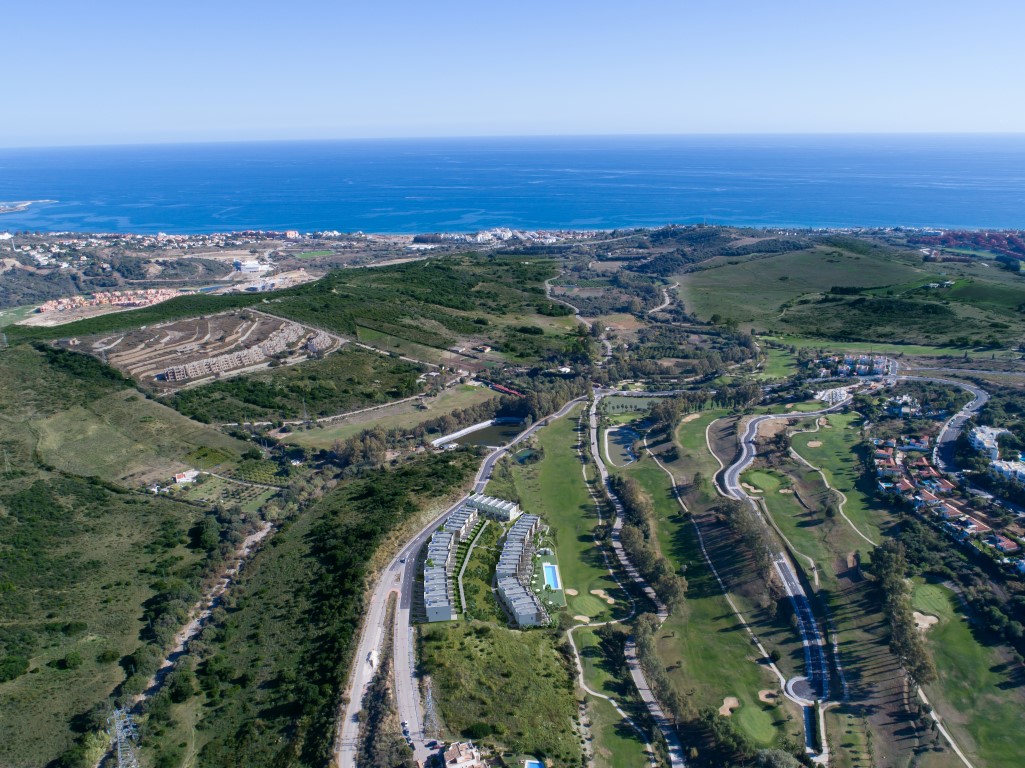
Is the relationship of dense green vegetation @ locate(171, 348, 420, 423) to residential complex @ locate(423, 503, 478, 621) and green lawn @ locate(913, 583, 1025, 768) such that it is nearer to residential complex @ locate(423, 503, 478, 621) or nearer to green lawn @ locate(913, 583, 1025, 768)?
residential complex @ locate(423, 503, 478, 621)

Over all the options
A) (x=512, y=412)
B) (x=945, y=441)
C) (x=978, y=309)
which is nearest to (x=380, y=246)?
(x=512, y=412)

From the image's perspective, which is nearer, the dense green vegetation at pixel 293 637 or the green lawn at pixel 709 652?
the dense green vegetation at pixel 293 637

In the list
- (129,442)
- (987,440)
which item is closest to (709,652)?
(987,440)

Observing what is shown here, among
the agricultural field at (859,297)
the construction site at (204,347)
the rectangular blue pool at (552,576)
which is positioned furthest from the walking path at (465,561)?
the agricultural field at (859,297)

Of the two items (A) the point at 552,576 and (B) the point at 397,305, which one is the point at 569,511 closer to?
(A) the point at 552,576

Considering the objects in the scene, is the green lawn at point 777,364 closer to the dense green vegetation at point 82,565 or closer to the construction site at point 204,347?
the construction site at point 204,347

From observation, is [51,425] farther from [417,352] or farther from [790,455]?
[790,455]

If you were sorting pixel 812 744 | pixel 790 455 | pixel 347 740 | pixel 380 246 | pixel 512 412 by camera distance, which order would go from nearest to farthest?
pixel 347 740
pixel 812 744
pixel 790 455
pixel 512 412
pixel 380 246
